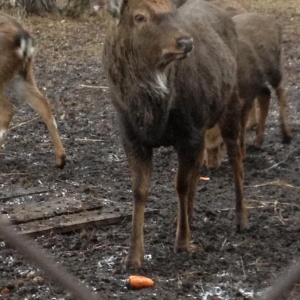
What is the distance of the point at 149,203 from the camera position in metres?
5.75

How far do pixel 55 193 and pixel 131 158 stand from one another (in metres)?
1.64

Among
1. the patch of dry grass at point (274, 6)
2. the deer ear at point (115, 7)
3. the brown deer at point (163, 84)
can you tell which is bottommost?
the patch of dry grass at point (274, 6)

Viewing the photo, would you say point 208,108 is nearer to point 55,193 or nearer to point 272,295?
point 55,193

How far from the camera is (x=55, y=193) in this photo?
606 cm

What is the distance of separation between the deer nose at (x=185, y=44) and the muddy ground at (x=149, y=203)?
115 cm

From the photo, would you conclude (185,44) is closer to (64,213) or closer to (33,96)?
(64,213)

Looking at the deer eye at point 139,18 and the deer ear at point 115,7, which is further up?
the deer ear at point 115,7

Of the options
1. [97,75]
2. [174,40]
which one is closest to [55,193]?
[174,40]

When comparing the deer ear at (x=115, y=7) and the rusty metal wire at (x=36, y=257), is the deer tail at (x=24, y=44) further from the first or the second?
the rusty metal wire at (x=36, y=257)

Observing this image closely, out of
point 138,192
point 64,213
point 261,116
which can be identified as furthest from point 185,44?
point 261,116

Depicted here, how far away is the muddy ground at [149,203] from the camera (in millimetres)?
4273

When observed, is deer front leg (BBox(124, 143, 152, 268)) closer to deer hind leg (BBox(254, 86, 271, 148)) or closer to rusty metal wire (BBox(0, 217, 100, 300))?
deer hind leg (BBox(254, 86, 271, 148))

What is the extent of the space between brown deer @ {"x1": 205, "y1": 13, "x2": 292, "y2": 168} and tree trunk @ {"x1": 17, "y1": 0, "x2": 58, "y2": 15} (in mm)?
7791

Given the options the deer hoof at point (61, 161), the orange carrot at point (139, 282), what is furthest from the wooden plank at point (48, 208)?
the orange carrot at point (139, 282)
